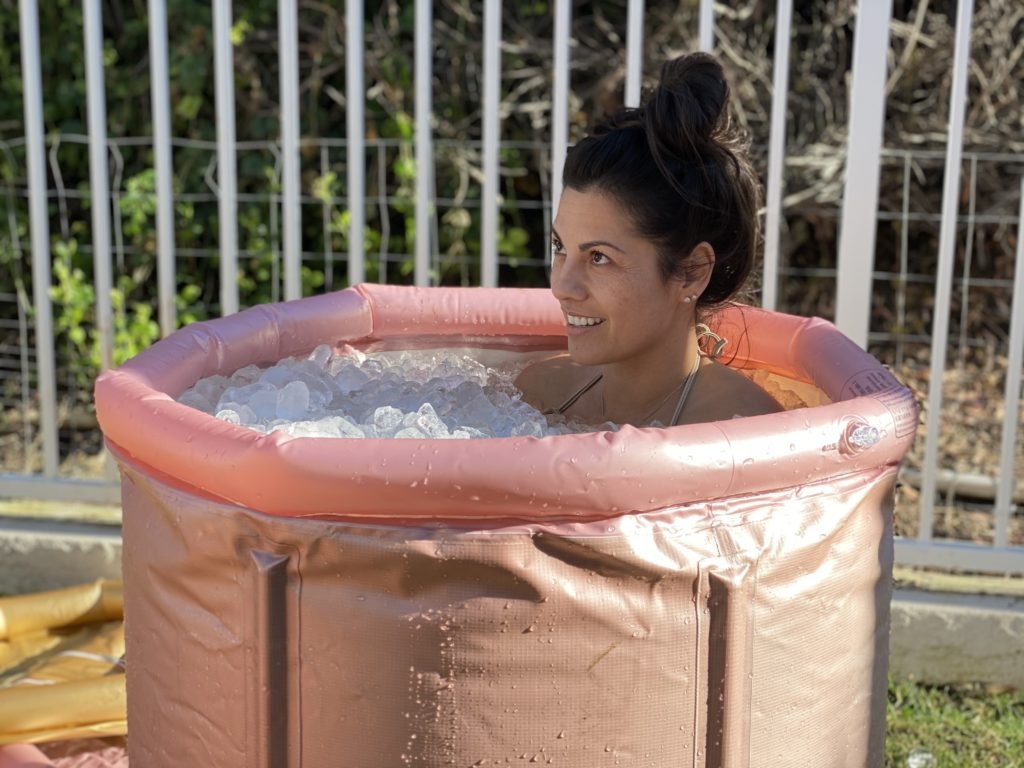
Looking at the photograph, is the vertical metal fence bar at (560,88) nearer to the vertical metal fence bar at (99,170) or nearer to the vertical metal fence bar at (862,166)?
the vertical metal fence bar at (862,166)

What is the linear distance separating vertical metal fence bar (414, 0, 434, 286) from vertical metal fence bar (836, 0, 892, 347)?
1010 millimetres

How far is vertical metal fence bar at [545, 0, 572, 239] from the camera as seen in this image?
3.13m

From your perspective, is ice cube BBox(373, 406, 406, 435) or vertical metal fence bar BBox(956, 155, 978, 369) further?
vertical metal fence bar BBox(956, 155, 978, 369)

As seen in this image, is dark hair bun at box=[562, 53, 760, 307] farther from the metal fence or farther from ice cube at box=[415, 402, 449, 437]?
the metal fence

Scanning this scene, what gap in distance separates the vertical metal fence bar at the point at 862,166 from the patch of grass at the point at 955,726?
860 mm

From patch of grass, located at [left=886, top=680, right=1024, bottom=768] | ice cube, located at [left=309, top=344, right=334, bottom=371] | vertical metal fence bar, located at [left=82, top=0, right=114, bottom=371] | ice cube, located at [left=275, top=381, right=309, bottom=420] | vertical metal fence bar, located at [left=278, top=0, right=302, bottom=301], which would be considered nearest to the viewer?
ice cube, located at [left=275, top=381, right=309, bottom=420]

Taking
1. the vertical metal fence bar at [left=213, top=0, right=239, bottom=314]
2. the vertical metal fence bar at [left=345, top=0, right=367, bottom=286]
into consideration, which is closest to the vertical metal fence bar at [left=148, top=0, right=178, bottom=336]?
the vertical metal fence bar at [left=213, top=0, right=239, bottom=314]

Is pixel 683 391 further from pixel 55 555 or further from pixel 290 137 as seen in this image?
pixel 55 555

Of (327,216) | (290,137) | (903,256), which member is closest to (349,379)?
(290,137)

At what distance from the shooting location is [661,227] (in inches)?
84.8

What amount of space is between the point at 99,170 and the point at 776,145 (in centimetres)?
174

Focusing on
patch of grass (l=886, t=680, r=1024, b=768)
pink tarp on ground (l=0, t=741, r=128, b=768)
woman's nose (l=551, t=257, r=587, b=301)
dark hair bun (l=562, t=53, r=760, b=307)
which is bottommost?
patch of grass (l=886, t=680, r=1024, b=768)

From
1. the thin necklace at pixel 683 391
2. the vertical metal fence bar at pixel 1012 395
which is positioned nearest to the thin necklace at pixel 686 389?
the thin necklace at pixel 683 391

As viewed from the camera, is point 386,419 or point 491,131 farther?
point 491,131
